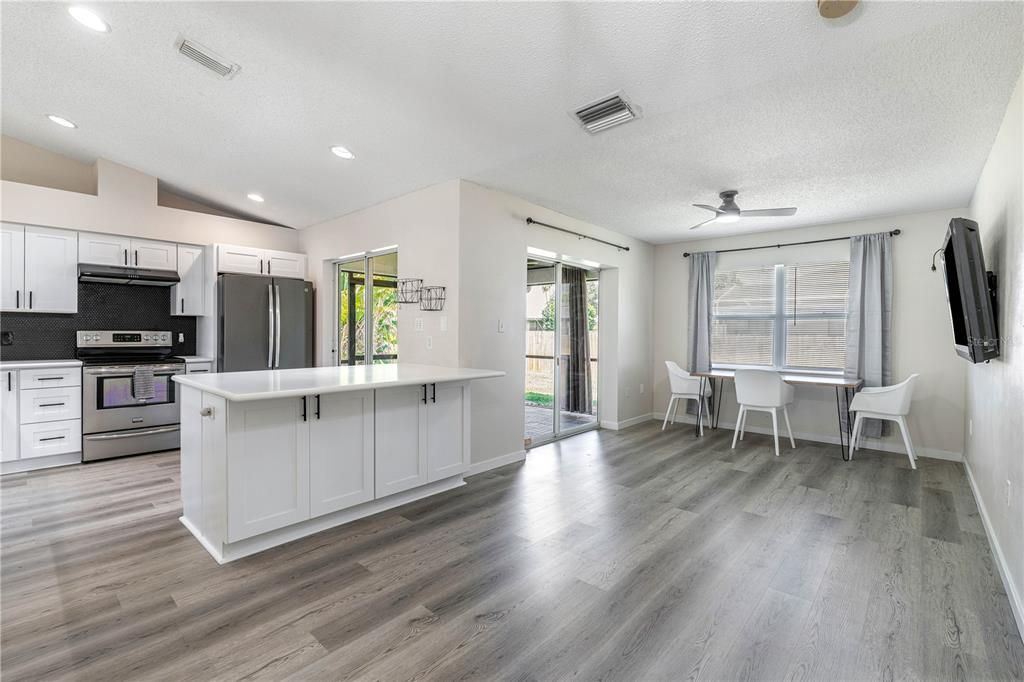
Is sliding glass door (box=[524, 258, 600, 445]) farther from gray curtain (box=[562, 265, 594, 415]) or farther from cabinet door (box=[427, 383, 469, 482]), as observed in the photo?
cabinet door (box=[427, 383, 469, 482])

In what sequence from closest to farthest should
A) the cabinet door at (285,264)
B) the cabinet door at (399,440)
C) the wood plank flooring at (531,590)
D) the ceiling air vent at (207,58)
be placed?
the wood plank flooring at (531,590) < the ceiling air vent at (207,58) < the cabinet door at (399,440) < the cabinet door at (285,264)

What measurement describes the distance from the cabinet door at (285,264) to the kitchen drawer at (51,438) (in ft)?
7.60

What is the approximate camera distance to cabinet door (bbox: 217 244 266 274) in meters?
5.11

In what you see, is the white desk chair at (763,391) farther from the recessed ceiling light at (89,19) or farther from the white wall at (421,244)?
the recessed ceiling light at (89,19)

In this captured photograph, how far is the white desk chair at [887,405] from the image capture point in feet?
14.1

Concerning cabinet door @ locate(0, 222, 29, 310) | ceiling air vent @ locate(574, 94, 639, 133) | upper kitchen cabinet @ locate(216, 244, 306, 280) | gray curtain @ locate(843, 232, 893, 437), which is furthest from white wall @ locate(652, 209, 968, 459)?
cabinet door @ locate(0, 222, 29, 310)

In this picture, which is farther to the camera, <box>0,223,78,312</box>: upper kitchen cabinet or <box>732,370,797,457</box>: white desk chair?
<box>732,370,797,457</box>: white desk chair

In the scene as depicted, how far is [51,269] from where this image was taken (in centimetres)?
431

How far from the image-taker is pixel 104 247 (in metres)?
4.56

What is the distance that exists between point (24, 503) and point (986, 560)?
604 cm

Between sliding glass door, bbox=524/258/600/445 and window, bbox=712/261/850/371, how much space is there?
1.89 m

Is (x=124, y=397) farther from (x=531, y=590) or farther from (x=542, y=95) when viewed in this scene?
(x=542, y=95)

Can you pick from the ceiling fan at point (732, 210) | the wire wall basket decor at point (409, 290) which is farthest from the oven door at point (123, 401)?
the ceiling fan at point (732, 210)

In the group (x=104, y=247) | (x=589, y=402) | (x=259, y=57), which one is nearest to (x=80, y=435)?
(x=104, y=247)
